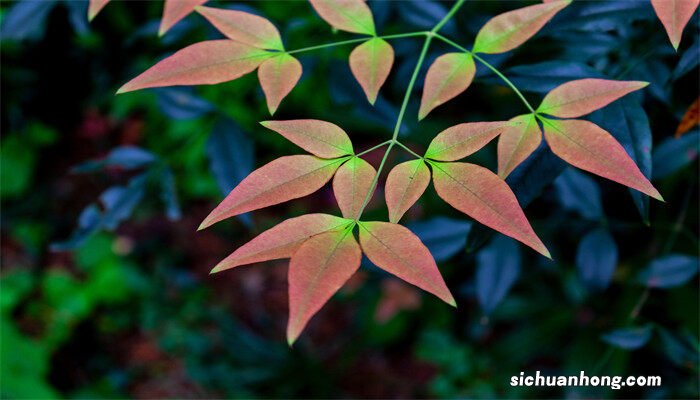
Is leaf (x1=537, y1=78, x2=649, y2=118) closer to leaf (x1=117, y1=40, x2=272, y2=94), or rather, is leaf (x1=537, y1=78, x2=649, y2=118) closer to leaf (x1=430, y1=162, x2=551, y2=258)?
leaf (x1=430, y1=162, x2=551, y2=258)

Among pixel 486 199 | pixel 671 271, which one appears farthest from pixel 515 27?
pixel 671 271

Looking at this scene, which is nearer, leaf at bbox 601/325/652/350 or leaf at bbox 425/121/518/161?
leaf at bbox 425/121/518/161

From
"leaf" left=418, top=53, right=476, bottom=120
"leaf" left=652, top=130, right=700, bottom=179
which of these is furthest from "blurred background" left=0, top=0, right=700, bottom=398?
"leaf" left=418, top=53, right=476, bottom=120

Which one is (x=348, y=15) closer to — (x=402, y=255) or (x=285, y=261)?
(x=402, y=255)

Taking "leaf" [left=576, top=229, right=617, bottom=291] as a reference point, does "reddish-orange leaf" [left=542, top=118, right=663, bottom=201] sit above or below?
above

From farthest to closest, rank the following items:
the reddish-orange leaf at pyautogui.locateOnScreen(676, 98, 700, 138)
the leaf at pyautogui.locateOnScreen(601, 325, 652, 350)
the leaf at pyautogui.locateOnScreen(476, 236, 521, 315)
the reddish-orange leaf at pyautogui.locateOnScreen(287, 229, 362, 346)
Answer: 1. the leaf at pyautogui.locateOnScreen(476, 236, 521, 315)
2. the leaf at pyautogui.locateOnScreen(601, 325, 652, 350)
3. the reddish-orange leaf at pyautogui.locateOnScreen(676, 98, 700, 138)
4. the reddish-orange leaf at pyautogui.locateOnScreen(287, 229, 362, 346)

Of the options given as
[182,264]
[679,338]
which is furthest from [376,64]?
[182,264]

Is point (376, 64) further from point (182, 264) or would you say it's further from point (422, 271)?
point (182, 264)
